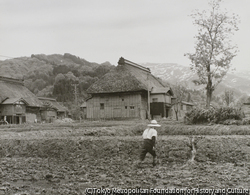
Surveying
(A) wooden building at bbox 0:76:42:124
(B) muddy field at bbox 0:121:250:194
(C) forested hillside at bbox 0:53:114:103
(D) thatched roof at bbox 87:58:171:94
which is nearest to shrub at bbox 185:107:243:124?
(B) muddy field at bbox 0:121:250:194

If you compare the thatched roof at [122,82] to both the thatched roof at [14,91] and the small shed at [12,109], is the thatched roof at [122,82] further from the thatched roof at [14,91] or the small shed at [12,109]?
the thatched roof at [14,91]

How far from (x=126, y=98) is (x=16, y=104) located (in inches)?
680

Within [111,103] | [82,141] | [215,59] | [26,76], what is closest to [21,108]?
[111,103]

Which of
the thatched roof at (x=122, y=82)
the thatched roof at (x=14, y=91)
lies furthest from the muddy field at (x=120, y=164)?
the thatched roof at (x=14, y=91)

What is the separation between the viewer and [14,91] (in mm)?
51281

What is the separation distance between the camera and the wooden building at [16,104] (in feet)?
152

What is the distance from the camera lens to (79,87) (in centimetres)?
8631

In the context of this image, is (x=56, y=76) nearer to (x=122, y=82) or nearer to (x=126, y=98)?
(x=122, y=82)

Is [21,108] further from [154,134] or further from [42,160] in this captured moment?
[154,134]

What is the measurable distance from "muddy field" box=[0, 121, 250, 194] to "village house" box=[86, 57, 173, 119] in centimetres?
2319

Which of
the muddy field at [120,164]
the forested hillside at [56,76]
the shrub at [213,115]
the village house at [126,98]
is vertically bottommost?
the muddy field at [120,164]

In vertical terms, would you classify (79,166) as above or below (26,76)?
below

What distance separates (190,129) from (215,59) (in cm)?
1977

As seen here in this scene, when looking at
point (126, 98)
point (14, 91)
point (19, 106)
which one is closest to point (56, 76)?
point (14, 91)
